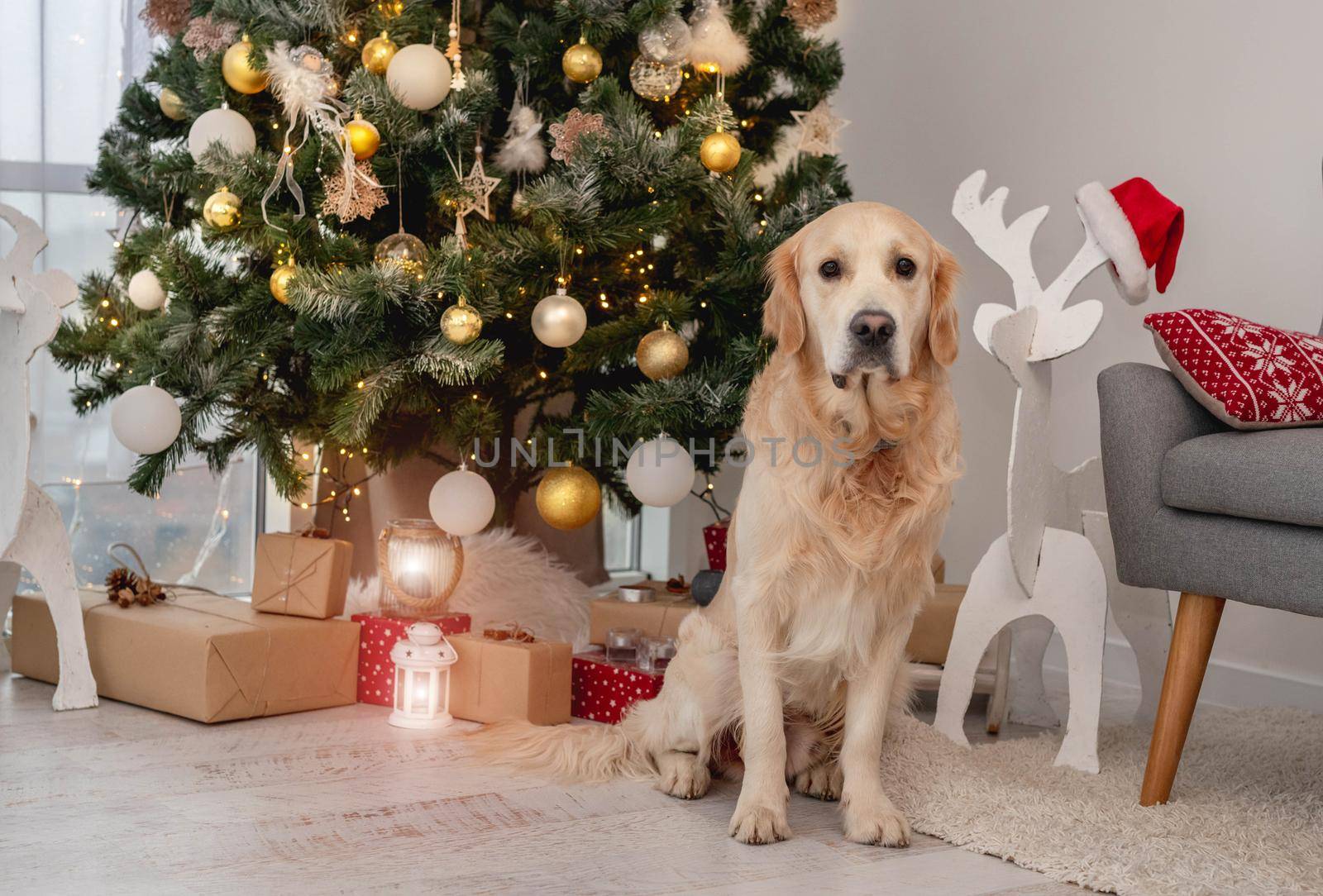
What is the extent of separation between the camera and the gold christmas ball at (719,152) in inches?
87.0

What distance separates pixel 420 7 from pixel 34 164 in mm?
1273

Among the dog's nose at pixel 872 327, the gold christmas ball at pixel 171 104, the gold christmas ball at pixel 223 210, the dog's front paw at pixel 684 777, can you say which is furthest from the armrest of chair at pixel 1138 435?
the gold christmas ball at pixel 171 104

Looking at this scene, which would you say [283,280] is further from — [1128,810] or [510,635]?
[1128,810]

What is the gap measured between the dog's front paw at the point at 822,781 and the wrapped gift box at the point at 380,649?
81 cm

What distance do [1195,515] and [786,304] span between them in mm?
709

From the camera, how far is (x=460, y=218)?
7.46ft

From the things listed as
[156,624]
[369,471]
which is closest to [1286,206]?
[369,471]

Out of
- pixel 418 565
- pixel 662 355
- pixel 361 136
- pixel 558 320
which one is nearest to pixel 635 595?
pixel 418 565

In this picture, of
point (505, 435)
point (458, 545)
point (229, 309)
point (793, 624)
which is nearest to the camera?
point (793, 624)

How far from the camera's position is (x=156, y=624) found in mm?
2223

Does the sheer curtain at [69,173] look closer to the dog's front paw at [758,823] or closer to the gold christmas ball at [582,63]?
the gold christmas ball at [582,63]

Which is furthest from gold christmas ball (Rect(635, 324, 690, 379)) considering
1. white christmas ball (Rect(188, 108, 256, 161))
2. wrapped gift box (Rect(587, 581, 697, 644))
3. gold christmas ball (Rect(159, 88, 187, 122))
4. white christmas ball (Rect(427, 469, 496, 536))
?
gold christmas ball (Rect(159, 88, 187, 122))

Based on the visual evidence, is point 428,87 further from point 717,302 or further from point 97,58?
point 97,58

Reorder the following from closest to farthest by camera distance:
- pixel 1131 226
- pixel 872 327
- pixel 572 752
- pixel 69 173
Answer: pixel 872 327 < pixel 572 752 < pixel 1131 226 < pixel 69 173
